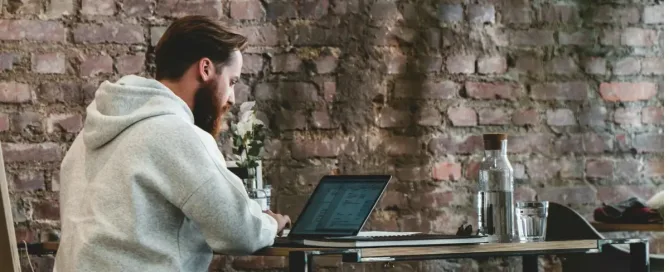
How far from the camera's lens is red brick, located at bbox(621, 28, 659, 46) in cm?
342

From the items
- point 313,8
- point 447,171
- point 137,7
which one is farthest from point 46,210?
point 447,171

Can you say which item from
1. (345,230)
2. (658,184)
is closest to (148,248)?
(345,230)

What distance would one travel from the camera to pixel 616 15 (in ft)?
11.2

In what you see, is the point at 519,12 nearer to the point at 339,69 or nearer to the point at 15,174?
the point at 339,69

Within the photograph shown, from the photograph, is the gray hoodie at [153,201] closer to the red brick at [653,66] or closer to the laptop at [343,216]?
the laptop at [343,216]

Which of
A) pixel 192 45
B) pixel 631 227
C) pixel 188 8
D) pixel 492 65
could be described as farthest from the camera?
pixel 492 65

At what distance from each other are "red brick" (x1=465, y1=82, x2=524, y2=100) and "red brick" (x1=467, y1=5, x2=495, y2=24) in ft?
0.66

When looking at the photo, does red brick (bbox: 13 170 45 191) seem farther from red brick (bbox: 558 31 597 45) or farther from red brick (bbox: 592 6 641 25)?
red brick (bbox: 592 6 641 25)

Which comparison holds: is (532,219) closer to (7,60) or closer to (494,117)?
(494,117)

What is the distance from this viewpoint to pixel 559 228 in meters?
3.02

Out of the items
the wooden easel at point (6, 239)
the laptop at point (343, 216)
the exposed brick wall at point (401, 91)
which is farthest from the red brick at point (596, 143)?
the wooden easel at point (6, 239)

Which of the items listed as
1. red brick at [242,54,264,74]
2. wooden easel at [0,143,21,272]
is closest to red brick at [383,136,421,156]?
red brick at [242,54,264,74]

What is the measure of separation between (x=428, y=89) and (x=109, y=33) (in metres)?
0.99

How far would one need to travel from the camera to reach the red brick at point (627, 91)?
3.40m
